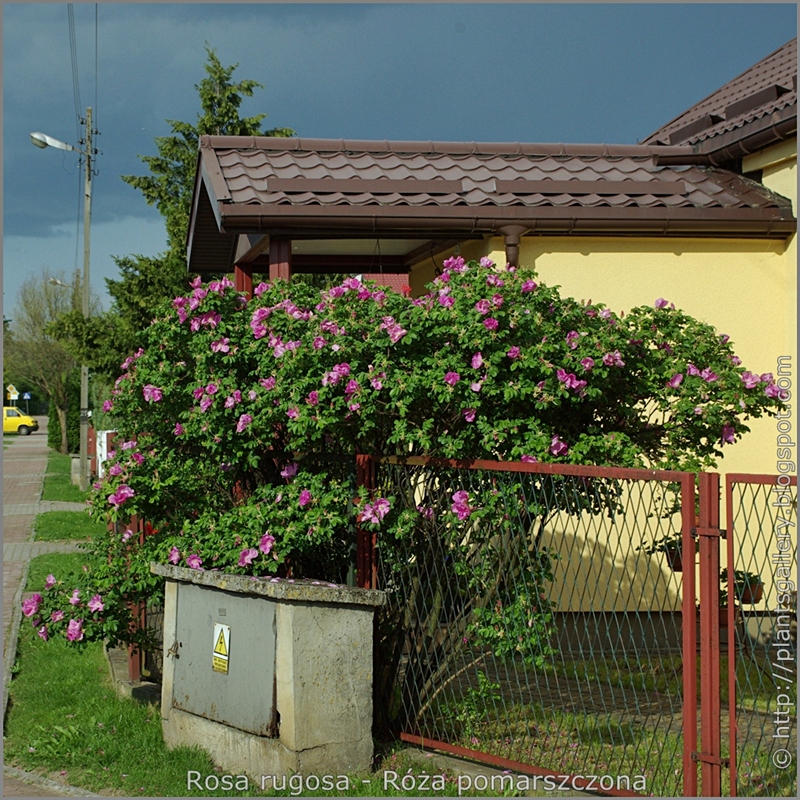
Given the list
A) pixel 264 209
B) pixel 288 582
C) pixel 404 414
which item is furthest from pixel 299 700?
pixel 264 209

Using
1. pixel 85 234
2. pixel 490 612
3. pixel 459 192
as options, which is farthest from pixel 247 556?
pixel 85 234

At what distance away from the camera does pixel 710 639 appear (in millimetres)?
4062

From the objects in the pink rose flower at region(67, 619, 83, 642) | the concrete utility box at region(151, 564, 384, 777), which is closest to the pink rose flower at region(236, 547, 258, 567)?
the concrete utility box at region(151, 564, 384, 777)

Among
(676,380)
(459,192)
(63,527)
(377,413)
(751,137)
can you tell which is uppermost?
(751,137)

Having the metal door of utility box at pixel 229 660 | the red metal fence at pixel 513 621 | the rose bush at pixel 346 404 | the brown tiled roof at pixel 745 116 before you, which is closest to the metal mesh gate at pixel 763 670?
the red metal fence at pixel 513 621

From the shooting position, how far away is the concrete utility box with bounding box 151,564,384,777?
470cm

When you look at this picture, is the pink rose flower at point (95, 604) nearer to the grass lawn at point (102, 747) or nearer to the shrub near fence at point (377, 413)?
the shrub near fence at point (377, 413)

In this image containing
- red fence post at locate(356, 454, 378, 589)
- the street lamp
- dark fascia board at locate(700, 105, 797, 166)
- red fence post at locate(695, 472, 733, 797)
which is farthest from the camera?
the street lamp

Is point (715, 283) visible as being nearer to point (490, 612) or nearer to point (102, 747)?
point (490, 612)

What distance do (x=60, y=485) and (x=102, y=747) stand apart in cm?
1932

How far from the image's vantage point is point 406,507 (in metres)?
5.17

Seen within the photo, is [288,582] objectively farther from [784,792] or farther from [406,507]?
[784,792]

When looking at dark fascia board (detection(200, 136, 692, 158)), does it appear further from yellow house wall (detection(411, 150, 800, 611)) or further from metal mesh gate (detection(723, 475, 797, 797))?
metal mesh gate (detection(723, 475, 797, 797))

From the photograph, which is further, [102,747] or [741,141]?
[741,141]
